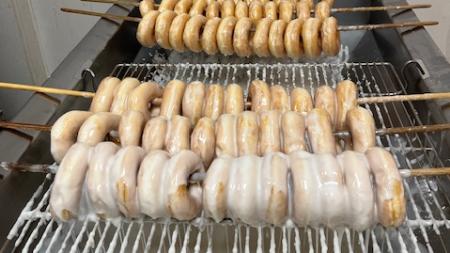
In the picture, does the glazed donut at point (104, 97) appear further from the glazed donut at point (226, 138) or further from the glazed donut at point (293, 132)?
the glazed donut at point (293, 132)

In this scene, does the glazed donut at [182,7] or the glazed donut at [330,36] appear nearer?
the glazed donut at [330,36]

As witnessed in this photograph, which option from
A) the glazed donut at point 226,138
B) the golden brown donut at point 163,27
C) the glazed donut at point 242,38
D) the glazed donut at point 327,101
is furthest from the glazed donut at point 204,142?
the golden brown donut at point 163,27

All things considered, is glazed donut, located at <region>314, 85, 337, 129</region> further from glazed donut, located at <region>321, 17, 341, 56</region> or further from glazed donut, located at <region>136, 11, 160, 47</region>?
glazed donut, located at <region>136, 11, 160, 47</region>

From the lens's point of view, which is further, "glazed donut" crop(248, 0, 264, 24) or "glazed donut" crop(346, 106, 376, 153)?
"glazed donut" crop(248, 0, 264, 24)

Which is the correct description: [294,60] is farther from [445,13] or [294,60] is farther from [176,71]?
[445,13]

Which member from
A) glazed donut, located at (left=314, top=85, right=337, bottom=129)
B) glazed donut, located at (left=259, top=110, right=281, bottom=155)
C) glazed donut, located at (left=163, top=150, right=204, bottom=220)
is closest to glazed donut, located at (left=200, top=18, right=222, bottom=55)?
glazed donut, located at (left=314, top=85, right=337, bottom=129)

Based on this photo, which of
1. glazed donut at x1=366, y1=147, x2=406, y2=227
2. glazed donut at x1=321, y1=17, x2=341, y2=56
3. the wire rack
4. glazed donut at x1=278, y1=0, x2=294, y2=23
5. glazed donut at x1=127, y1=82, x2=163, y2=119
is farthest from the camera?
glazed donut at x1=278, y1=0, x2=294, y2=23
